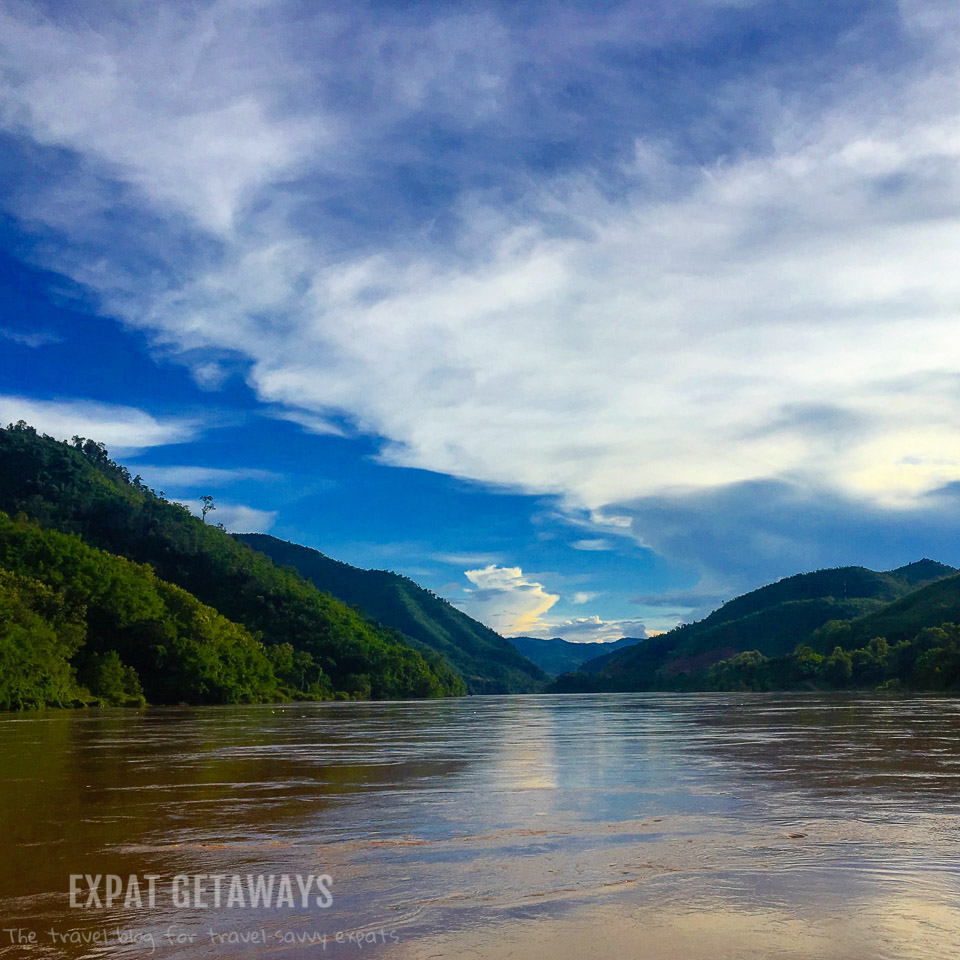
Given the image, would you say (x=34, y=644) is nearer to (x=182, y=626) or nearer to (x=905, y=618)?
(x=182, y=626)

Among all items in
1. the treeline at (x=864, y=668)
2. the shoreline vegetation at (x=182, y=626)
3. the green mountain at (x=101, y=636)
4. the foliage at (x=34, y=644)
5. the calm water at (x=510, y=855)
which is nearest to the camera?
the calm water at (x=510, y=855)

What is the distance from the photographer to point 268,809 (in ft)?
36.2

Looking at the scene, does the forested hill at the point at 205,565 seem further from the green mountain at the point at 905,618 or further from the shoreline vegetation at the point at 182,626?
the green mountain at the point at 905,618

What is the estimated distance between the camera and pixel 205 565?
15200 centimetres

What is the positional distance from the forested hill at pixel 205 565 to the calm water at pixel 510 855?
13196 centimetres

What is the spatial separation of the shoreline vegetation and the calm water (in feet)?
197

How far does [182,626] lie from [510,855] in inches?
3711

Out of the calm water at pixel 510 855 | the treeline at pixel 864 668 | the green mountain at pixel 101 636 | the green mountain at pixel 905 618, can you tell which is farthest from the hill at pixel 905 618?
the calm water at pixel 510 855

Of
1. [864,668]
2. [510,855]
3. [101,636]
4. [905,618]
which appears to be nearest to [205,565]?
[101,636]

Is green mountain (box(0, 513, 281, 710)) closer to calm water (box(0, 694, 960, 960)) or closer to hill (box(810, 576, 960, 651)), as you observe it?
calm water (box(0, 694, 960, 960))

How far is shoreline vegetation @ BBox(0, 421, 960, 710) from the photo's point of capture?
7950 centimetres

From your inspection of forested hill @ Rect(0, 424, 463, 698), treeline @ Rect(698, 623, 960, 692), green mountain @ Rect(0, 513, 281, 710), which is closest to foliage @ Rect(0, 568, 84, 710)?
green mountain @ Rect(0, 513, 281, 710)

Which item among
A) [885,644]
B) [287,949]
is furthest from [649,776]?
[885,644]

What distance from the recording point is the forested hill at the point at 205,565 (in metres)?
147
